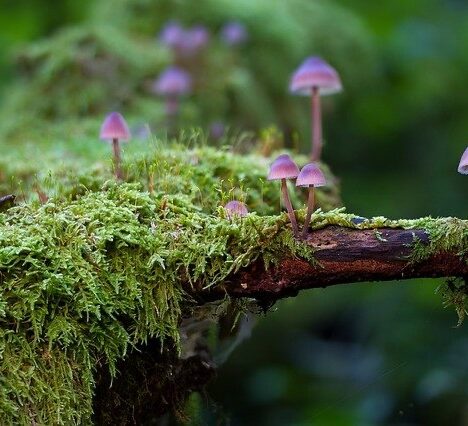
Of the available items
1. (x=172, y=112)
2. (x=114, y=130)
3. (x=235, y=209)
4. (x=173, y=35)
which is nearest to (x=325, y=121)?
(x=173, y=35)

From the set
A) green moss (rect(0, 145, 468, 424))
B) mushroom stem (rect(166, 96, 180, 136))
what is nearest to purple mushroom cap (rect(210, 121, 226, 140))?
mushroom stem (rect(166, 96, 180, 136))

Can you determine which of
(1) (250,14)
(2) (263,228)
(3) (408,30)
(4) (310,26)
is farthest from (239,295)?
(3) (408,30)

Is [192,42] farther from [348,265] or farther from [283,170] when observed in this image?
[348,265]

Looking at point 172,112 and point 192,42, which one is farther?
point 192,42

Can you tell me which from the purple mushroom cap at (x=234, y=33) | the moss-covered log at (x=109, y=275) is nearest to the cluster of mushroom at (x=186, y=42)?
the purple mushroom cap at (x=234, y=33)

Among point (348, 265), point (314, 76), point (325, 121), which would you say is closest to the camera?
point (348, 265)

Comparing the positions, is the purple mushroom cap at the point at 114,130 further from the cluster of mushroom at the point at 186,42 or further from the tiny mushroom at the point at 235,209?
the cluster of mushroom at the point at 186,42
